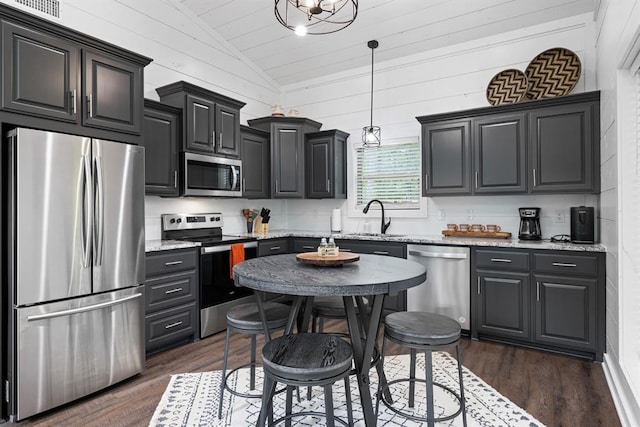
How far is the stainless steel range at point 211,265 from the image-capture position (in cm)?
363

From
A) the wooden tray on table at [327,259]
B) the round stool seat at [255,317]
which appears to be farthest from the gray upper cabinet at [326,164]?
the round stool seat at [255,317]

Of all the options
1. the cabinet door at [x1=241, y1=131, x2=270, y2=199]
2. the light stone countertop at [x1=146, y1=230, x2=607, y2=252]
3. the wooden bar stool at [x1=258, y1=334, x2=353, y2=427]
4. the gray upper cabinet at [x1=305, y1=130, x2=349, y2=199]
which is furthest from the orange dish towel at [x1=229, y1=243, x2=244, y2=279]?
the wooden bar stool at [x1=258, y1=334, x2=353, y2=427]

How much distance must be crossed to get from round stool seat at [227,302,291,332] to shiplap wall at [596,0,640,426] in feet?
6.37

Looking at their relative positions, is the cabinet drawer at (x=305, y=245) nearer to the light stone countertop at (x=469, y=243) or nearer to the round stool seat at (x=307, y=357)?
the light stone countertop at (x=469, y=243)

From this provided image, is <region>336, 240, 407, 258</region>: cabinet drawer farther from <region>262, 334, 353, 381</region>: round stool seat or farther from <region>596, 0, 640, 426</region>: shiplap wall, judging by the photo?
<region>262, 334, 353, 381</region>: round stool seat

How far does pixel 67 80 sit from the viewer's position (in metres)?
2.43

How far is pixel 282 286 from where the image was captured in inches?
70.0

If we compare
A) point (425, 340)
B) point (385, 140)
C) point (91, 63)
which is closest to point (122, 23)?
point (91, 63)

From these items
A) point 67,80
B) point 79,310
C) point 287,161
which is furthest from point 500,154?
point 79,310

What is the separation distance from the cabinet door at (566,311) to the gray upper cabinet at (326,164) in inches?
98.4

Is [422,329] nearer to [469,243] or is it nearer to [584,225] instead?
[469,243]

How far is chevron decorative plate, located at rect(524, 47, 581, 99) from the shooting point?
3.53 m

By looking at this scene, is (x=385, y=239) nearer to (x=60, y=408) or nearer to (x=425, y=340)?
(x=425, y=340)

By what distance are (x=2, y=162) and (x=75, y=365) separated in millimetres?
1295
